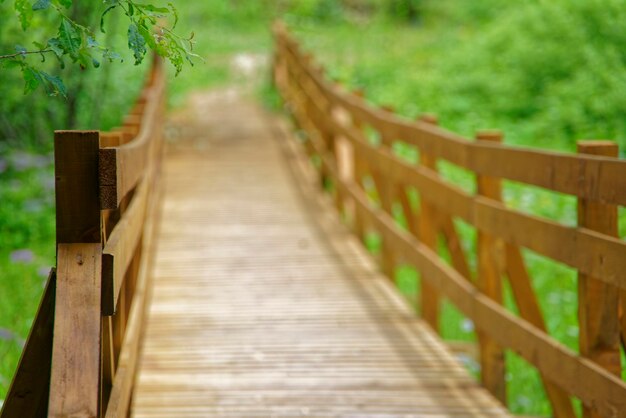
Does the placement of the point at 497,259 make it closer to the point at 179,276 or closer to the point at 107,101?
the point at 179,276

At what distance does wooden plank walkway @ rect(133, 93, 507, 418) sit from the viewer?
472cm

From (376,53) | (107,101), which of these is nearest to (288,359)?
(107,101)

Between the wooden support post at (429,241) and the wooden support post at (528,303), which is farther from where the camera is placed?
the wooden support post at (429,241)

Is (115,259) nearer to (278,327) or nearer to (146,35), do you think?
(146,35)

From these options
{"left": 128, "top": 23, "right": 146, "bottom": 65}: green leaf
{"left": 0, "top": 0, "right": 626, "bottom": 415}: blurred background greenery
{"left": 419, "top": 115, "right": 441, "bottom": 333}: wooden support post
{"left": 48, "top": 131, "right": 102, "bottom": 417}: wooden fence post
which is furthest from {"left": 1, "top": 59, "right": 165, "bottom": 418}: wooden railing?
{"left": 419, "top": 115, "right": 441, "bottom": 333}: wooden support post

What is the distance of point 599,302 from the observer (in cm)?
361

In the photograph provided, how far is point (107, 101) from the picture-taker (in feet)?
42.5

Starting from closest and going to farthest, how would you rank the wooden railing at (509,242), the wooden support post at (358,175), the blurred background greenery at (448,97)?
the wooden railing at (509,242) → the blurred background greenery at (448,97) → the wooden support post at (358,175)

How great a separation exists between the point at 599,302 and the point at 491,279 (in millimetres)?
1418

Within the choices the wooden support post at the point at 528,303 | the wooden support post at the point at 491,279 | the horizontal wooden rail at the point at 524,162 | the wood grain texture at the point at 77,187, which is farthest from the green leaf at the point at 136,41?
the wooden support post at the point at 491,279

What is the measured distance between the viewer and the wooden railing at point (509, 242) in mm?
3559

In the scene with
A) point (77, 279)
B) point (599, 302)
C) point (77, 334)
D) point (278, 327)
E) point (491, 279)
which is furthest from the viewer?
point (278, 327)

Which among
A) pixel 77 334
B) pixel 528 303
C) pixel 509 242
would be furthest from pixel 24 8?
pixel 528 303

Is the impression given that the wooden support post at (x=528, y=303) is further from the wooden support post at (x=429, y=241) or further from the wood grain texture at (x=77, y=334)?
the wood grain texture at (x=77, y=334)
